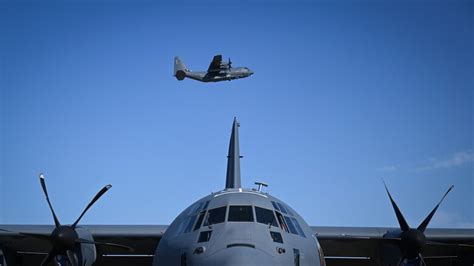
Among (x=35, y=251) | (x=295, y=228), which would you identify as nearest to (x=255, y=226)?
(x=295, y=228)

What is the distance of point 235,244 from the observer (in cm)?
922

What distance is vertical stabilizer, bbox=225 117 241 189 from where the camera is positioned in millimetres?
18469

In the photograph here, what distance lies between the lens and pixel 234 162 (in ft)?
62.2

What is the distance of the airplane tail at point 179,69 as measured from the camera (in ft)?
180

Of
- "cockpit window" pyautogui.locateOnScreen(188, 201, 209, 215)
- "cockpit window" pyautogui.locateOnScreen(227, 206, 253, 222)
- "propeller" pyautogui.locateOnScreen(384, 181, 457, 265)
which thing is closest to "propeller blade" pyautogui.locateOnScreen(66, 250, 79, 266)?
"cockpit window" pyautogui.locateOnScreen(188, 201, 209, 215)

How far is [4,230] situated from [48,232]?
1687 mm

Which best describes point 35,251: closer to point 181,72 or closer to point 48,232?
point 48,232

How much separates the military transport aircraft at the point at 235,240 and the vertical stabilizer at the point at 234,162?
0.04 m

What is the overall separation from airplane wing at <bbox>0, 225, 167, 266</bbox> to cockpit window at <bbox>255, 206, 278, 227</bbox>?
8.22 m

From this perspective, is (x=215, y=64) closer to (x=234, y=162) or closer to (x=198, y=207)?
(x=234, y=162)

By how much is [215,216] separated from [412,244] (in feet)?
26.7

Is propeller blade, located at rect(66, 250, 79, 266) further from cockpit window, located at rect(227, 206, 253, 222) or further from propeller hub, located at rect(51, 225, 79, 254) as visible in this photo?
cockpit window, located at rect(227, 206, 253, 222)

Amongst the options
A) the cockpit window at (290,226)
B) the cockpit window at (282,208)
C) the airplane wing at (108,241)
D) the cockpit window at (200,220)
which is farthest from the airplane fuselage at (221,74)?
the cockpit window at (200,220)

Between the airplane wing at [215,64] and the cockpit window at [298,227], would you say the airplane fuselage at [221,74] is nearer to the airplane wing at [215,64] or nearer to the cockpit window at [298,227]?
A: the airplane wing at [215,64]
